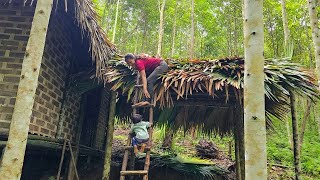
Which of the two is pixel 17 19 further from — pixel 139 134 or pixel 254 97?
pixel 254 97

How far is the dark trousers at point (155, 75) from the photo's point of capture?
4.79 meters

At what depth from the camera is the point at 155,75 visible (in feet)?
16.0

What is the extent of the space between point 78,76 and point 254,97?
399 centimetres

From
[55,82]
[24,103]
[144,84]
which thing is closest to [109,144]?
[55,82]

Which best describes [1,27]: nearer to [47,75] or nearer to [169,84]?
[47,75]

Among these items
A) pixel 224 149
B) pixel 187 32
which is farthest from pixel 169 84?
pixel 187 32

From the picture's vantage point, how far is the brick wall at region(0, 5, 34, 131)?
426 cm

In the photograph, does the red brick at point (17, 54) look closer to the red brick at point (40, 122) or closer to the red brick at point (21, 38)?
the red brick at point (21, 38)

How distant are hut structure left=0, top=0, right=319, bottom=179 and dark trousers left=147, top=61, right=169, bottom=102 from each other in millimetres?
129

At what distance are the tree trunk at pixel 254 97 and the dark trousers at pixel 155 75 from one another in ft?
8.02

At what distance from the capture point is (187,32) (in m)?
20.3

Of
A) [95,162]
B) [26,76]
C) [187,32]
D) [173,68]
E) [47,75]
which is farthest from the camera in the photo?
[187,32]

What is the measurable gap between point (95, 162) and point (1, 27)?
4.71 meters

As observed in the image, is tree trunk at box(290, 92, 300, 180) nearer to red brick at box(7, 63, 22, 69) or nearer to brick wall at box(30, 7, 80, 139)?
brick wall at box(30, 7, 80, 139)
